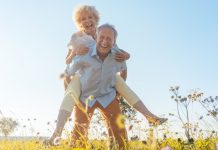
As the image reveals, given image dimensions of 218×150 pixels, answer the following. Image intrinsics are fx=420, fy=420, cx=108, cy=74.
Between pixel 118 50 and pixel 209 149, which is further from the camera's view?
pixel 118 50

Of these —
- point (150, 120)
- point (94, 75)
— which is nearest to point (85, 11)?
point (94, 75)

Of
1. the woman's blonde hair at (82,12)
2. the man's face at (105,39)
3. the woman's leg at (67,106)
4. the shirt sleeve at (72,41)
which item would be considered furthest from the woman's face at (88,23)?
the woman's leg at (67,106)

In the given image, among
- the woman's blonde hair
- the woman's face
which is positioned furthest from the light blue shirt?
the woman's blonde hair

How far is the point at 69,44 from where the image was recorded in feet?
25.5

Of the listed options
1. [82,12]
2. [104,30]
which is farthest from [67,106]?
[82,12]

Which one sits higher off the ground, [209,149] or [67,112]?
[67,112]

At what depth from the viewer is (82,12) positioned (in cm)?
774

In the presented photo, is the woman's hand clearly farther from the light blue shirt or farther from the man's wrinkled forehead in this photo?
the man's wrinkled forehead

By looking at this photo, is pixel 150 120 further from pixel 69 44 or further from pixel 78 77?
pixel 69 44

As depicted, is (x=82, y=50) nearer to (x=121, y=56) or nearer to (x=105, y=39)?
(x=105, y=39)

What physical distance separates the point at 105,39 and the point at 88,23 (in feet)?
3.19

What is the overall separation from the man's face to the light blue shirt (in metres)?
0.22

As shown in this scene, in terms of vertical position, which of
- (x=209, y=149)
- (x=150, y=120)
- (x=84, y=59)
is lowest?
(x=209, y=149)

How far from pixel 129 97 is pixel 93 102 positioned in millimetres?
622
